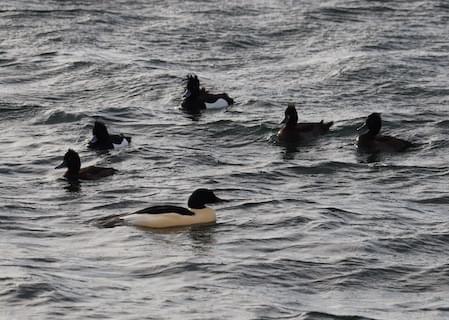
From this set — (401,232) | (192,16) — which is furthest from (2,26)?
(401,232)

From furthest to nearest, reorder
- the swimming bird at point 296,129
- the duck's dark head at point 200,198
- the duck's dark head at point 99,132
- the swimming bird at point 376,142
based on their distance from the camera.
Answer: the swimming bird at point 296,129 → the swimming bird at point 376,142 → the duck's dark head at point 99,132 → the duck's dark head at point 200,198

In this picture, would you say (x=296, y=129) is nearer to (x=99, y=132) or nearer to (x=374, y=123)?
(x=374, y=123)

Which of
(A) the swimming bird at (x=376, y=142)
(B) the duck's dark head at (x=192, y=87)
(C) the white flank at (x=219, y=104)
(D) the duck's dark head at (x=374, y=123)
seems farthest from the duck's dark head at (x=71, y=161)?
(C) the white flank at (x=219, y=104)

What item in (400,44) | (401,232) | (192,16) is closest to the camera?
(401,232)

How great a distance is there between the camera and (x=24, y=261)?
61.4 feet

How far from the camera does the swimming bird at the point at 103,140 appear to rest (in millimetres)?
26234

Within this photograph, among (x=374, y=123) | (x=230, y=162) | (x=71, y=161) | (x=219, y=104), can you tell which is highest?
(x=71, y=161)

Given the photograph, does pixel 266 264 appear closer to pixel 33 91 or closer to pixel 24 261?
pixel 24 261

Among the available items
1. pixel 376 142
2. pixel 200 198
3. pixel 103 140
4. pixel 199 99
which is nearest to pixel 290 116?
pixel 376 142

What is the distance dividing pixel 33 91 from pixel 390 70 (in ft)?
26.7

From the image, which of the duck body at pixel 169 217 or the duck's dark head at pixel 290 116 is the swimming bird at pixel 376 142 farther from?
the duck body at pixel 169 217

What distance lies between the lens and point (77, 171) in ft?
79.4

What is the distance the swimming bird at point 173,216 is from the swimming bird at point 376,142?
5620 mm

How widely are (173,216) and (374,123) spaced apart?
720 centimetres
